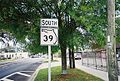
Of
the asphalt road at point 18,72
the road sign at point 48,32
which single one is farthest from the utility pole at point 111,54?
the asphalt road at point 18,72

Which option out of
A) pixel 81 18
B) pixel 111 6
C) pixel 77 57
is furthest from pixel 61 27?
pixel 77 57

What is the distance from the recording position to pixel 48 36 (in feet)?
32.0

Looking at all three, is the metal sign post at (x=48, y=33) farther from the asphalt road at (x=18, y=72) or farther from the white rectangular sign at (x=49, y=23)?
the asphalt road at (x=18, y=72)

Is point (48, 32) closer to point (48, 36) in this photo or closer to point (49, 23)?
point (48, 36)

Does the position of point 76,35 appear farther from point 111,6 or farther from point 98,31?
point 111,6

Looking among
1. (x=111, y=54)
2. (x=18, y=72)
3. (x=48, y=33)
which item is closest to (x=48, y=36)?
(x=48, y=33)

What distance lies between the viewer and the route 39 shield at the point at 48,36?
31.9 feet

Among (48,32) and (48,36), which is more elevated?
(48,32)

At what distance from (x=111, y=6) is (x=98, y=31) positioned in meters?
6.25

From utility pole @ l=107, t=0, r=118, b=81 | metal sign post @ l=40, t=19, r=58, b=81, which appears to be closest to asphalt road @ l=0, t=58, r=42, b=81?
utility pole @ l=107, t=0, r=118, b=81

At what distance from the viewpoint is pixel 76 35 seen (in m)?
19.9

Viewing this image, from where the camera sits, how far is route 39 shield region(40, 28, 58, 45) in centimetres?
972

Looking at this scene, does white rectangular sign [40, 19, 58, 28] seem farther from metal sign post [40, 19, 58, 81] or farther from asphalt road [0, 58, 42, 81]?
asphalt road [0, 58, 42, 81]

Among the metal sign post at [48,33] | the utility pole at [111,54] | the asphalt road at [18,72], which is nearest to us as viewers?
the metal sign post at [48,33]
